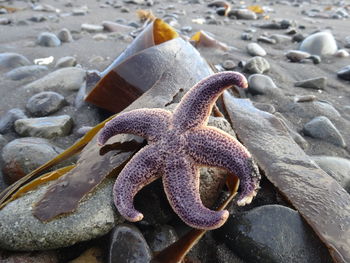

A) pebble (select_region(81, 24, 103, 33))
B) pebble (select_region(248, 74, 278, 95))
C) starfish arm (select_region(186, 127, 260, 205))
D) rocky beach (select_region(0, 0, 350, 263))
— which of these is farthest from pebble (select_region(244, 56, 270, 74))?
pebble (select_region(81, 24, 103, 33))

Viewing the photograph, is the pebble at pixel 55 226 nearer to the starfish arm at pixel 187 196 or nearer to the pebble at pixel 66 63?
the starfish arm at pixel 187 196

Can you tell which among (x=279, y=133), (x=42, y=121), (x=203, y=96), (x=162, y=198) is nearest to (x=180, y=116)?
(x=203, y=96)

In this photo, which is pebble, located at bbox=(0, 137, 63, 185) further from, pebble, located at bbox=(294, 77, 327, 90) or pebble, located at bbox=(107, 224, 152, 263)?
pebble, located at bbox=(294, 77, 327, 90)

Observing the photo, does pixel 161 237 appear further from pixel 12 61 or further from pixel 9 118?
pixel 12 61

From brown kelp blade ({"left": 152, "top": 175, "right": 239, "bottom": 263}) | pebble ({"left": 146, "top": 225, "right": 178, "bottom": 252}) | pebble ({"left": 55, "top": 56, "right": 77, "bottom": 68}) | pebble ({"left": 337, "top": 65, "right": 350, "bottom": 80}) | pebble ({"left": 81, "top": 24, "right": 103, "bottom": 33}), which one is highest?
brown kelp blade ({"left": 152, "top": 175, "right": 239, "bottom": 263})

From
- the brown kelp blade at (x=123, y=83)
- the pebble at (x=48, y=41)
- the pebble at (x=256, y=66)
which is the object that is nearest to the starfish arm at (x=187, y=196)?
the brown kelp blade at (x=123, y=83)

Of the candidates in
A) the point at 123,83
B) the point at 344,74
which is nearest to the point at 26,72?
the point at 123,83
